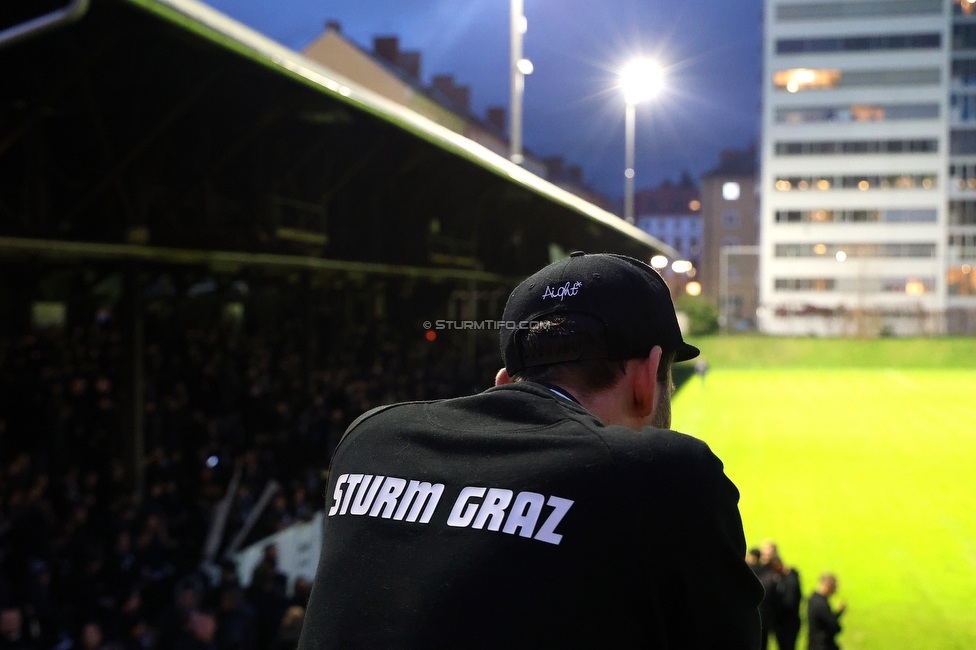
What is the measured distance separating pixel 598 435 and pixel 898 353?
57889mm

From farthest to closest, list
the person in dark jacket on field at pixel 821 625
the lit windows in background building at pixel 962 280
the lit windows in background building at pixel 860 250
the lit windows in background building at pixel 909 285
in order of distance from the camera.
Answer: the lit windows in background building at pixel 860 250 < the lit windows in background building at pixel 962 280 < the lit windows in background building at pixel 909 285 < the person in dark jacket on field at pixel 821 625

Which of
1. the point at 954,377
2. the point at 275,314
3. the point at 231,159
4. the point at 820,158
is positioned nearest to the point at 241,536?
the point at 231,159

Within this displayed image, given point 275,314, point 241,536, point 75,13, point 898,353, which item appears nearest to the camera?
point 75,13

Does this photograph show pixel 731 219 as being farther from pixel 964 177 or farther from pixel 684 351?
pixel 684 351

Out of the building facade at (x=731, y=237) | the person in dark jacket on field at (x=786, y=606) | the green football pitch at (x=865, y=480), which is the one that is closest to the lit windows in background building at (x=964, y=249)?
the building facade at (x=731, y=237)

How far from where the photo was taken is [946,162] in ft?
239

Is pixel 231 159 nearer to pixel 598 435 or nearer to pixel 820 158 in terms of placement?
pixel 598 435

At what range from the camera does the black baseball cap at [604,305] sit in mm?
1864

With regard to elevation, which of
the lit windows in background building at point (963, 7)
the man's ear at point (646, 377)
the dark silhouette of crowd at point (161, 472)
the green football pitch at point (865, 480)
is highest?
the lit windows in background building at point (963, 7)

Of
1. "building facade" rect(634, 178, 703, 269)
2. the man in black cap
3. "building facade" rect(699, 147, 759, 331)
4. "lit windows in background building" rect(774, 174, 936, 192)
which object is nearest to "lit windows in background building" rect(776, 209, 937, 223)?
"lit windows in background building" rect(774, 174, 936, 192)

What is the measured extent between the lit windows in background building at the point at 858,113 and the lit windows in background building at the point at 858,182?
4.89 meters

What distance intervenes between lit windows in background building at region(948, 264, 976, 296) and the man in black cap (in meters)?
79.8

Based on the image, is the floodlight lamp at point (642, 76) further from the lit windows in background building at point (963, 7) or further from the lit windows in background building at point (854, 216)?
the lit windows in background building at point (963, 7)

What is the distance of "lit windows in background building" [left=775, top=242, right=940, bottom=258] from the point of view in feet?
237
